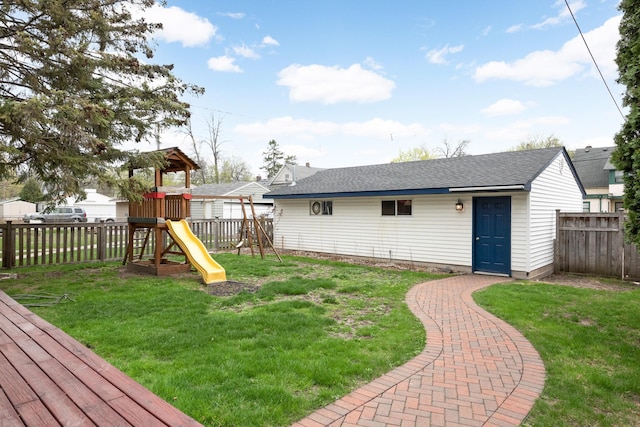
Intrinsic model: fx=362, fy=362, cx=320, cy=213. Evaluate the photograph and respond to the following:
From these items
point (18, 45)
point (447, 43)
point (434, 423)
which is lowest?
point (434, 423)

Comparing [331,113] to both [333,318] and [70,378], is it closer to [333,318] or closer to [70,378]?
[333,318]

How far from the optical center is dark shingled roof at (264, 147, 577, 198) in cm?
927

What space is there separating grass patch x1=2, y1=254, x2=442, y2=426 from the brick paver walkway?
185mm

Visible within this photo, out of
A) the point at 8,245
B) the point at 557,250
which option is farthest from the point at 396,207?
the point at 8,245

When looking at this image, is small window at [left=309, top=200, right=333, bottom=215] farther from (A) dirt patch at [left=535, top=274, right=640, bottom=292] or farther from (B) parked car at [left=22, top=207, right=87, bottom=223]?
(B) parked car at [left=22, top=207, right=87, bottom=223]

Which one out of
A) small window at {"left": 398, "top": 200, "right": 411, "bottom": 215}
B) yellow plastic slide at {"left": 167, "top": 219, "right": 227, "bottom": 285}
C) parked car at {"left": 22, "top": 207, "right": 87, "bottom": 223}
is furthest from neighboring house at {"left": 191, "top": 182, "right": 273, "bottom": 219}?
yellow plastic slide at {"left": 167, "top": 219, "right": 227, "bottom": 285}

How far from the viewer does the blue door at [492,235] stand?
9.12m

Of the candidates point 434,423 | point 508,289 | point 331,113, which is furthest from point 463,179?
point 331,113

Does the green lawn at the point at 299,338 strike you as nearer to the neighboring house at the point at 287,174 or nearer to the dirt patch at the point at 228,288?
the dirt patch at the point at 228,288

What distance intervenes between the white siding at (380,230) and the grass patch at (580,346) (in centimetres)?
260

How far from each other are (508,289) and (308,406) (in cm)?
603

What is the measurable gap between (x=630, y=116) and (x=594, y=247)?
7099 millimetres

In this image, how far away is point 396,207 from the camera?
11148 mm

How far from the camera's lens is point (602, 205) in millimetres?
23484
